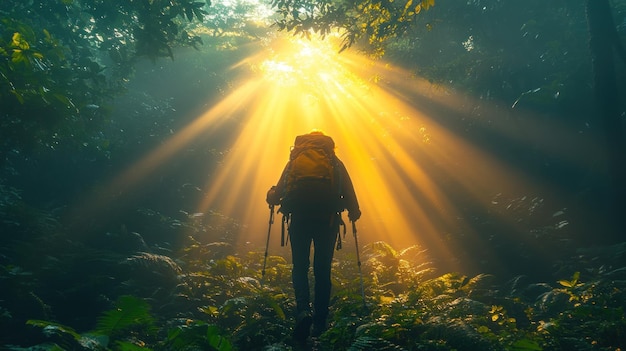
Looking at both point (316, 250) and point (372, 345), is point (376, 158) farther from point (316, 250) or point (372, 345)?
point (372, 345)

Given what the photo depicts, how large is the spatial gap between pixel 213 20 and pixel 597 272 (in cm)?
3775

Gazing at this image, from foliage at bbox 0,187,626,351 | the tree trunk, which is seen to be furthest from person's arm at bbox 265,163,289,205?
the tree trunk

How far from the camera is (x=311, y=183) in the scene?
223 inches

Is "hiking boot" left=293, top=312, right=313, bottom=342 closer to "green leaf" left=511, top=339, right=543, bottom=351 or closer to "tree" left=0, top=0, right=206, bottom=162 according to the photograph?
"green leaf" left=511, top=339, right=543, bottom=351

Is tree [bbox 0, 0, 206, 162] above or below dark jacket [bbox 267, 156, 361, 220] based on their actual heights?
above

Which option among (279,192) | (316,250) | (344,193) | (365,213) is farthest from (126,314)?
(365,213)

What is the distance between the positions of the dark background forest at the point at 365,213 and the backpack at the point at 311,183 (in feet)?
4.86

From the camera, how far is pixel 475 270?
911 cm

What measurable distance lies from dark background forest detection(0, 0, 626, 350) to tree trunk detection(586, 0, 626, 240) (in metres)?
0.03

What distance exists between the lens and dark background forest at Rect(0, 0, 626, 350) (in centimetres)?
455

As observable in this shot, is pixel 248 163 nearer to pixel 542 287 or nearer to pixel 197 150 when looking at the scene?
pixel 197 150

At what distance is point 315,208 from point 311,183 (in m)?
0.35

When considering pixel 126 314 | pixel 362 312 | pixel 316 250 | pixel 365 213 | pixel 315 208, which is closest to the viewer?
pixel 126 314

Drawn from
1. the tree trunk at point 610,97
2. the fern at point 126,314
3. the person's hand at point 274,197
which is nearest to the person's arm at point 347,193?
the person's hand at point 274,197
